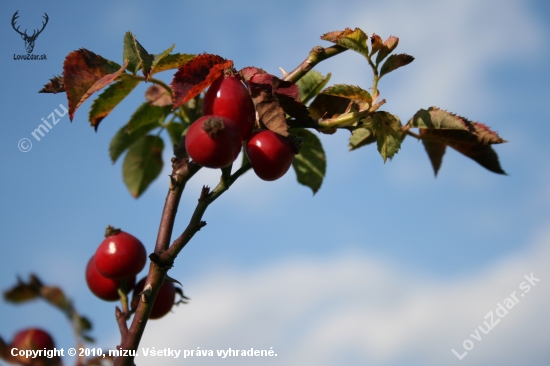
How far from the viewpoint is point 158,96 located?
8.52ft

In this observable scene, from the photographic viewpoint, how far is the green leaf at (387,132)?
1.98m

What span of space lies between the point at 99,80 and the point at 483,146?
1.71 m

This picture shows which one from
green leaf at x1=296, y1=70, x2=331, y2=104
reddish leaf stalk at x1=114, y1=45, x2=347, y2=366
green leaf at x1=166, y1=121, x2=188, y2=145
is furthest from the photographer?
green leaf at x1=166, y1=121, x2=188, y2=145

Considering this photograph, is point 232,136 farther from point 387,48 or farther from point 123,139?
point 123,139

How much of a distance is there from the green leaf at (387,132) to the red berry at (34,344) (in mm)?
1293

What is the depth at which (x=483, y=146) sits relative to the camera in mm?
2422

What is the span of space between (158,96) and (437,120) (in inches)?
52.9

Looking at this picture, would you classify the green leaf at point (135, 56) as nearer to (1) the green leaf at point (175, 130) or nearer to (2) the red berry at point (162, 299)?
(1) the green leaf at point (175, 130)

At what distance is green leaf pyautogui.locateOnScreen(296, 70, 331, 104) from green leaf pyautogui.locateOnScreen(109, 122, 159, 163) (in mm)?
912

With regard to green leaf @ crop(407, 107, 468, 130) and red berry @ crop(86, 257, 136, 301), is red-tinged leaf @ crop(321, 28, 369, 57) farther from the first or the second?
red berry @ crop(86, 257, 136, 301)

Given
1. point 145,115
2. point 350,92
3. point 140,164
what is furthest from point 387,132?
point 140,164

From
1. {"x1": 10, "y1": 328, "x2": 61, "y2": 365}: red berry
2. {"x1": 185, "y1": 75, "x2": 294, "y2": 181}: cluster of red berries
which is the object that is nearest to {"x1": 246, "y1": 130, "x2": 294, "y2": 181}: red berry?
{"x1": 185, "y1": 75, "x2": 294, "y2": 181}: cluster of red berries

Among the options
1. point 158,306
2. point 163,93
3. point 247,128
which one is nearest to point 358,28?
point 247,128

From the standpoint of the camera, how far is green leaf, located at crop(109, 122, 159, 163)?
2887 millimetres
